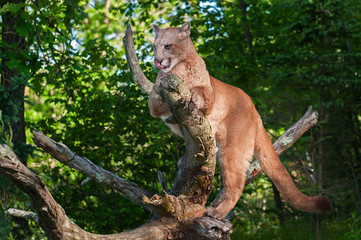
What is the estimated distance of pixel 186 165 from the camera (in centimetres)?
441

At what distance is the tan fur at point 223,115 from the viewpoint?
4430mm

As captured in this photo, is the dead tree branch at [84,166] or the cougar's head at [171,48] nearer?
the dead tree branch at [84,166]

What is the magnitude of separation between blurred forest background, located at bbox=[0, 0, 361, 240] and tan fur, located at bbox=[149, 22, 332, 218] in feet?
5.78

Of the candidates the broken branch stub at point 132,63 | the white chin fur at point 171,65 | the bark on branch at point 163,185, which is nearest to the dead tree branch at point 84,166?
the bark on branch at point 163,185

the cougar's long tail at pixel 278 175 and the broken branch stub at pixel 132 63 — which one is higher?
the broken branch stub at pixel 132 63

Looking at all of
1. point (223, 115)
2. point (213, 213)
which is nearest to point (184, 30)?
point (223, 115)

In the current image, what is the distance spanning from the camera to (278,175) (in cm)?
497

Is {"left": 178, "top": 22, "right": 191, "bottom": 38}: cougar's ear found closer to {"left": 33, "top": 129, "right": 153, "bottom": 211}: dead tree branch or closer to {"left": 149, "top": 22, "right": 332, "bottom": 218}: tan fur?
{"left": 149, "top": 22, "right": 332, "bottom": 218}: tan fur

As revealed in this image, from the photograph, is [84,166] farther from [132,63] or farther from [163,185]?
[132,63]

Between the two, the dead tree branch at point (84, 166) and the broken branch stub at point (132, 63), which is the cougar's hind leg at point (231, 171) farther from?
the broken branch stub at point (132, 63)

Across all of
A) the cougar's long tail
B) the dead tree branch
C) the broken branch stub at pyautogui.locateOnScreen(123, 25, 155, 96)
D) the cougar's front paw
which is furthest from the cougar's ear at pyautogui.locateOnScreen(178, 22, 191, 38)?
the cougar's front paw

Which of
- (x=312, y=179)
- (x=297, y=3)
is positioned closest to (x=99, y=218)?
(x=312, y=179)

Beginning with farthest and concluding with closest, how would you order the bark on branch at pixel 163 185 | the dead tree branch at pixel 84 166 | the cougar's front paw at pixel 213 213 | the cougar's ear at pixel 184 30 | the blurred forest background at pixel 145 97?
the blurred forest background at pixel 145 97 < the cougar's ear at pixel 184 30 < the cougar's front paw at pixel 213 213 < the dead tree branch at pixel 84 166 < the bark on branch at pixel 163 185

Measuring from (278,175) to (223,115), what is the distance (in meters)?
1.02
